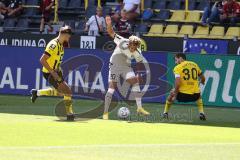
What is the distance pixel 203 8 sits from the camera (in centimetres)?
3089

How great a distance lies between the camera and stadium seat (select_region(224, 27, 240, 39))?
2831 centimetres

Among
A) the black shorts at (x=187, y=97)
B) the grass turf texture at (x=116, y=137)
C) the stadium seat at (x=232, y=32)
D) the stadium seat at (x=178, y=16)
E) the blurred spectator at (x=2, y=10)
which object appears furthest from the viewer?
the blurred spectator at (x=2, y=10)

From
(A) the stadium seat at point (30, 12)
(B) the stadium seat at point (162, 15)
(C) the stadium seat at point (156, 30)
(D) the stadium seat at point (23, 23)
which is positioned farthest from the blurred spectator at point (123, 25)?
(A) the stadium seat at point (30, 12)

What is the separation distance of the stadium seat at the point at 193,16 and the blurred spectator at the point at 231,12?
54.2 inches

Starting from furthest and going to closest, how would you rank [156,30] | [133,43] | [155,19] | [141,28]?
[155,19] → [141,28] → [156,30] → [133,43]

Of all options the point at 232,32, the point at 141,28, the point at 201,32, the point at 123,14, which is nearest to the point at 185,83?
the point at 232,32

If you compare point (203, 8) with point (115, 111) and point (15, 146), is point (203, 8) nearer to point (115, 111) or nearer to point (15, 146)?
point (115, 111)

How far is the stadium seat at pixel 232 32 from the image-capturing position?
28312mm

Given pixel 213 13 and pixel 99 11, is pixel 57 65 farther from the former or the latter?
pixel 213 13

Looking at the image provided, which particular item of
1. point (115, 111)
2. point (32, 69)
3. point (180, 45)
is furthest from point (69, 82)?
point (180, 45)

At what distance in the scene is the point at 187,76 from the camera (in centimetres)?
1930

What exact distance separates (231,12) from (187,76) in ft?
32.6

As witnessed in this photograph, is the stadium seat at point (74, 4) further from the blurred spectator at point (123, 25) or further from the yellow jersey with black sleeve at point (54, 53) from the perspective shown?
the yellow jersey with black sleeve at point (54, 53)

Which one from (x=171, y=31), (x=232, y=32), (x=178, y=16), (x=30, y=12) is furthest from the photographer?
(x=30, y=12)
